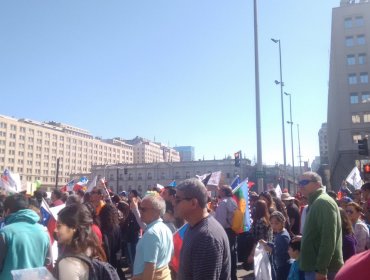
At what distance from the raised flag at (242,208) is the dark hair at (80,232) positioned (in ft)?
18.8

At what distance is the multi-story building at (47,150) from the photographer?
449 ft

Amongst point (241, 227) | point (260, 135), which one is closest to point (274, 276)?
point (241, 227)

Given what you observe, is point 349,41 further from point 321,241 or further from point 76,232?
point 76,232

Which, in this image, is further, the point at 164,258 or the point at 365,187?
the point at 365,187

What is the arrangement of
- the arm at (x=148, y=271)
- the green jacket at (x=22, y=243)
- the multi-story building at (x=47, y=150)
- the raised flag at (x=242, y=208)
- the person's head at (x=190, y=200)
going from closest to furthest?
the person's head at (x=190, y=200) < the arm at (x=148, y=271) < the green jacket at (x=22, y=243) < the raised flag at (x=242, y=208) < the multi-story building at (x=47, y=150)

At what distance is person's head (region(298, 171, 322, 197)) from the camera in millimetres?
5340

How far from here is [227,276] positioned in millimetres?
3441

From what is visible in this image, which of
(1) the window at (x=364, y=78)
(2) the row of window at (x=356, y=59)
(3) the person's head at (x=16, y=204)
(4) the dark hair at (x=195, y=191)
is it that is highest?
(2) the row of window at (x=356, y=59)

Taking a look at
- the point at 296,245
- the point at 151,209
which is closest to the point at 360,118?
the point at 296,245

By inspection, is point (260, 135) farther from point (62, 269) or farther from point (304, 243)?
point (62, 269)

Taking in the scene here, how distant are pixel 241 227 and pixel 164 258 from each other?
467 cm

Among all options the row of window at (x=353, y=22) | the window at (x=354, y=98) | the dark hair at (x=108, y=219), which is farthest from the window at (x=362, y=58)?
the dark hair at (x=108, y=219)

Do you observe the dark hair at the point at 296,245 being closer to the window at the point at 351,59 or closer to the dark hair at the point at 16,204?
the dark hair at the point at 16,204

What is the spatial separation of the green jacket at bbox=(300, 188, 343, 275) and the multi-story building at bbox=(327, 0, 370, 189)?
148 ft
